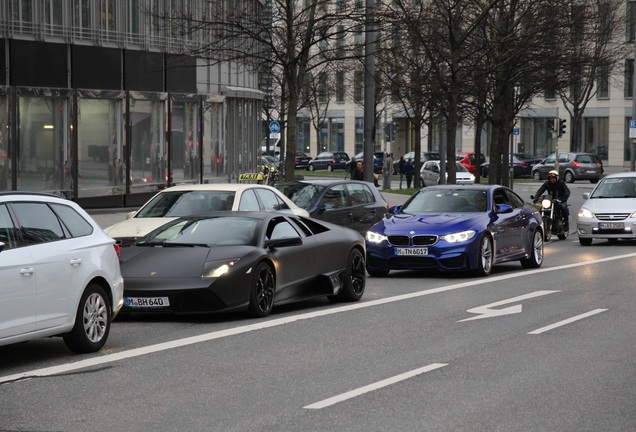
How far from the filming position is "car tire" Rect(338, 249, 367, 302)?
15.2 metres

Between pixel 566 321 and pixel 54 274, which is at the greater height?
pixel 54 274

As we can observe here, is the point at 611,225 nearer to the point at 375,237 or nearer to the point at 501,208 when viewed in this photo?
the point at 501,208

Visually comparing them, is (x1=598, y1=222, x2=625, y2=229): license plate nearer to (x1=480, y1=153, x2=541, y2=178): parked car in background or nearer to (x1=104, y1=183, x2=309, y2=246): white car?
(x1=104, y1=183, x2=309, y2=246): white car

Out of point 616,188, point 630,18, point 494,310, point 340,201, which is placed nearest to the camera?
point 494,310

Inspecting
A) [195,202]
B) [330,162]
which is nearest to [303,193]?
[195,202]

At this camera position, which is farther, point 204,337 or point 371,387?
point 204,337

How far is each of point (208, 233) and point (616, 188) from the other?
16817 mm

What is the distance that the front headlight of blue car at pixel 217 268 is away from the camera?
12.9 meters

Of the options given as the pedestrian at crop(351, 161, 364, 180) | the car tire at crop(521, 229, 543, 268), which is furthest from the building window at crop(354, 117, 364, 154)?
the car tire at crop(521, 229, 543, 268)

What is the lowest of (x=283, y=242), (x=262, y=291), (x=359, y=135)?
(x=262, y=291)

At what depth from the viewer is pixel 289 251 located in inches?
553

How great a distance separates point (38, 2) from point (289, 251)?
67.4ft

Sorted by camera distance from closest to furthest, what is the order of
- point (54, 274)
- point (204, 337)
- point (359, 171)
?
point (54, 274), point (204, 337), point (359, 171)

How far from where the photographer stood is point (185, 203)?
744 inches
